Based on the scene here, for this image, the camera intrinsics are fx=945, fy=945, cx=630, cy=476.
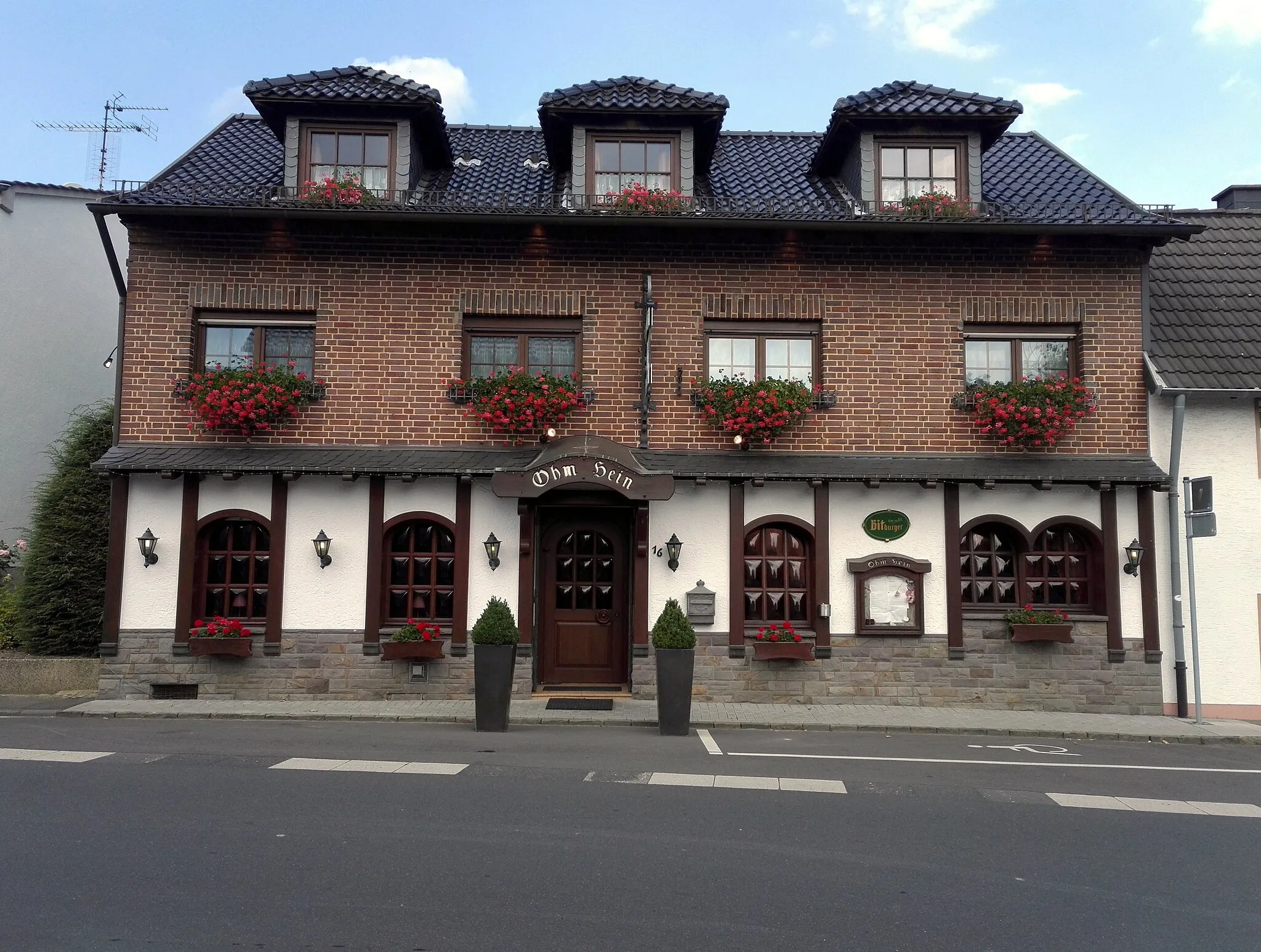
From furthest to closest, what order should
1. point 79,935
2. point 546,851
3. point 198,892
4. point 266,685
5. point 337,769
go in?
point 266,685 < point 337,769 < point 546,851 < point 198,892 < point 79,935

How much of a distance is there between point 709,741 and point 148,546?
772cm

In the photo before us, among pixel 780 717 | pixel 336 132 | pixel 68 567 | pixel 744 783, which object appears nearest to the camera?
pixel 744 783

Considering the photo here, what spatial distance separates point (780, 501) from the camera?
12664 millimetres

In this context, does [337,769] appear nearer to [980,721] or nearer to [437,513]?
[437,513]

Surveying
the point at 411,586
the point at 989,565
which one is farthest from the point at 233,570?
the point at 989,565

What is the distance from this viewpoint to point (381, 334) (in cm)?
1284

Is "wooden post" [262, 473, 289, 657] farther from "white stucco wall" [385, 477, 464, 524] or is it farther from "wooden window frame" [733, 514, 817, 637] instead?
"wooden window frame" [733, 514, 817, 637]

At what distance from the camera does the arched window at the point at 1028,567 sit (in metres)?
12.8

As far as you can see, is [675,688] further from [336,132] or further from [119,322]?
[336,132]

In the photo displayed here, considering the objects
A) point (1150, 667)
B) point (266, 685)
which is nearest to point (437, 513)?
point (266, 685)

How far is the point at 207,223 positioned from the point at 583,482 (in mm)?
6288

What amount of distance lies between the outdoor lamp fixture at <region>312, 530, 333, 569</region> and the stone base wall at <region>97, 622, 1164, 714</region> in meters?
0.94

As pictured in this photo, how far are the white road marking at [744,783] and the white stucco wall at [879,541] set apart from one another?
4.63m

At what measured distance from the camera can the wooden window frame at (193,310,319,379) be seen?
42.5 ft
